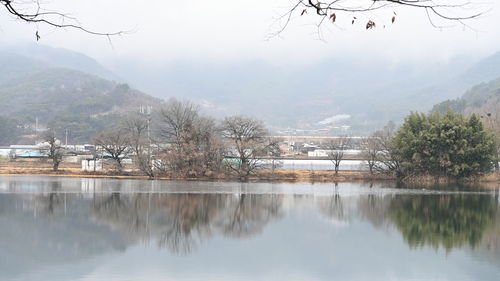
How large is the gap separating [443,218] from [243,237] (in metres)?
9.28

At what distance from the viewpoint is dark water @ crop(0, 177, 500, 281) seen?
13.8 m

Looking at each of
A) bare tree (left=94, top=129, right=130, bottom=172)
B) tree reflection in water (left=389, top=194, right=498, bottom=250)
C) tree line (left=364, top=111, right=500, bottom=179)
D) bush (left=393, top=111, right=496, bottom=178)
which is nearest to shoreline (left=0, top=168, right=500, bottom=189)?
tree line (left=364, top=111, right=500, bottom=179)

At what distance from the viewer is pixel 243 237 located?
1880 cm

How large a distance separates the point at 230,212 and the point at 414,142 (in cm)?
2527

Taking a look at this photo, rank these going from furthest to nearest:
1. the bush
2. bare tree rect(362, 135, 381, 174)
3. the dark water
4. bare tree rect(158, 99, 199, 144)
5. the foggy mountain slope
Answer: the foggy mountain slope → bare tree rect(362, 135, 381, 174) → bare tree rect(158, 99, 199, 144) → the bush → the dark water

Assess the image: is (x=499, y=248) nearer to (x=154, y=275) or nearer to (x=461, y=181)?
(x=154, y=275)

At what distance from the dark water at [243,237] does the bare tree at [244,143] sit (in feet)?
50.1

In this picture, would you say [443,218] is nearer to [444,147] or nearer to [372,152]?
[444,147]

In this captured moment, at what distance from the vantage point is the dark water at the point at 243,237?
45.2 ft

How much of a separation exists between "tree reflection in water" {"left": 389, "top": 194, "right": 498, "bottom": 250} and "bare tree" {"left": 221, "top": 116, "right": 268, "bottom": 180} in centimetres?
1730

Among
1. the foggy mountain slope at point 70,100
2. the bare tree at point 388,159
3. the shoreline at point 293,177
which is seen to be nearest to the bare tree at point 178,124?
the shoreline at point 293,177

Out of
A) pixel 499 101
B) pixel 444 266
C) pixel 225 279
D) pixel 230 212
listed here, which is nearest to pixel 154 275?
pixel 225 279

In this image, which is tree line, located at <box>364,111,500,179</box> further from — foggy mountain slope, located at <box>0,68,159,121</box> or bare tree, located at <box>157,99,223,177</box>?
foggy mountain slope, located at <box>0,68,159,121</box>

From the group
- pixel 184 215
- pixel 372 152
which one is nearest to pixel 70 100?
pixel 372 152
